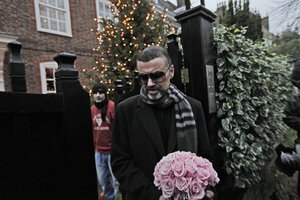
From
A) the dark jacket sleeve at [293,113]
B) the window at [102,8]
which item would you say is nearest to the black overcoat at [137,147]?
the dark jacket sleeve at [293,113]

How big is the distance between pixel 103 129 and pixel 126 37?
4.19 meters

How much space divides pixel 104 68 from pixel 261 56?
4.99m

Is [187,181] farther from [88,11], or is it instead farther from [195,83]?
[88,11]

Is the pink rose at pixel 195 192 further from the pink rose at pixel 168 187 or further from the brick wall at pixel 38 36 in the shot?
the brick wall at pixel 38 36

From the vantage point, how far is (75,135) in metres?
1.51

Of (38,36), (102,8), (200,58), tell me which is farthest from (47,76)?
(200,58)

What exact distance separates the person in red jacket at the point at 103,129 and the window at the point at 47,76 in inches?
238

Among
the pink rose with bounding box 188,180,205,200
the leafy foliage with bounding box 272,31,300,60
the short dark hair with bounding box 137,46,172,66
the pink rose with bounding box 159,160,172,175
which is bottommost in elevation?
the pink rose with bounding box 188,180,205,200

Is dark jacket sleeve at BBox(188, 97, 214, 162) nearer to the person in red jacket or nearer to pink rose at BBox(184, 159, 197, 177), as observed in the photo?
pink rose at BBox(184, 159, 197, 177)

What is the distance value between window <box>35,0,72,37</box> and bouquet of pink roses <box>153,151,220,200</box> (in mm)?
Result: 9698

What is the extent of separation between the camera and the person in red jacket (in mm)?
4047

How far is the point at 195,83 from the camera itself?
9.90 feet

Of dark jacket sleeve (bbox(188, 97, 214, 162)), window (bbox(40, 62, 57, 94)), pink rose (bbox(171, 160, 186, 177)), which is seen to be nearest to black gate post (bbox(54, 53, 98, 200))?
pink rose (bbox(171, 160, 186, 177))

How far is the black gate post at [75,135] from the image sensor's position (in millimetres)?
1476
